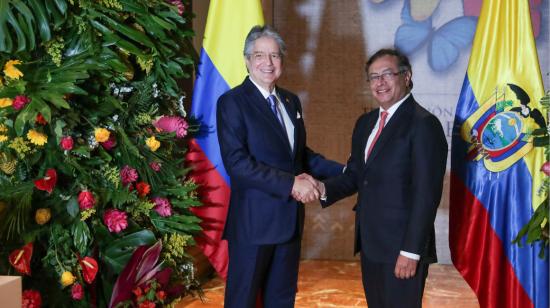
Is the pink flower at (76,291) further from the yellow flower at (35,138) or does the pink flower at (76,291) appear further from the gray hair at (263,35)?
the gray hair at (263,35)

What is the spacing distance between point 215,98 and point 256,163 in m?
0.79

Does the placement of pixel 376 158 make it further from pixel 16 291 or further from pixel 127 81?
pixel 16 291

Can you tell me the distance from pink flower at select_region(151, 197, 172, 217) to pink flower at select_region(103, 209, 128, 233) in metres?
0.21

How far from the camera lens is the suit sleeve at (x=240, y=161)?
7.70 feet

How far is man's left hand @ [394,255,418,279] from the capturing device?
7.06 ft

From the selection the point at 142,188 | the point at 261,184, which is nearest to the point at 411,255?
the point at 261,184

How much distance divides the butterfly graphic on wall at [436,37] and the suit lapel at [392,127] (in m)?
2.94

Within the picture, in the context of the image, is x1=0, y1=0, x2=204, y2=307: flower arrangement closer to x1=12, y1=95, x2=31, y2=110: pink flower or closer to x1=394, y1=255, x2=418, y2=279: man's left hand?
x1=12, y1=95, x2=31, y2=110: pink flower

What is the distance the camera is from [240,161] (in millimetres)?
2371

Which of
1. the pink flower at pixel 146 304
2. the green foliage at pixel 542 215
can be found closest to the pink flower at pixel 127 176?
the pink flower at pixel 146 304

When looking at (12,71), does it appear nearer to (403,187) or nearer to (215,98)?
(215,98)

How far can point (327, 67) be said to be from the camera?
16.9 ft

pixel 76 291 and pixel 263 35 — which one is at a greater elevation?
pixel 263 35

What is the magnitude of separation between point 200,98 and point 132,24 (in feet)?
2.24
